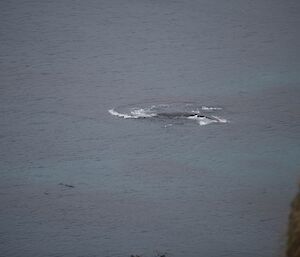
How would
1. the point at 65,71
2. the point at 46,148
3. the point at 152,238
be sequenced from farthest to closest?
the point at 65,71 < the point at 46,148 < the point at 152,238

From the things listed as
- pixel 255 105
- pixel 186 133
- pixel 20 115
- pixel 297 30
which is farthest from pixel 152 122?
pixel 297 30

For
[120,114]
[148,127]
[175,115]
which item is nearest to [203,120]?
[175,115]

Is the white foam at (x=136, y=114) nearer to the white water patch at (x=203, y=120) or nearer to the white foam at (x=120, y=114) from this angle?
the white foam at (x=120, y=114)

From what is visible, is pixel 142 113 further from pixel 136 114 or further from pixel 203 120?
pixel 203 120

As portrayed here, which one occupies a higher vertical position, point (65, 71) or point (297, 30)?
point (297, 30)

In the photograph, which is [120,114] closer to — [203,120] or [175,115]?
[175,115]

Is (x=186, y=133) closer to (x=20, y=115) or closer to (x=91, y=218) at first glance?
(x=91, y=218)

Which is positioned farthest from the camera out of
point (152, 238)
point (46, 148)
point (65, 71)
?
point (65, 71)

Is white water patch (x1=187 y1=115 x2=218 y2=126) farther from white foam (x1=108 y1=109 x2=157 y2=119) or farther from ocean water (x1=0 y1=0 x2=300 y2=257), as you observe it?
white foam (x1=108 y1=109 x2=157 y2=119)
